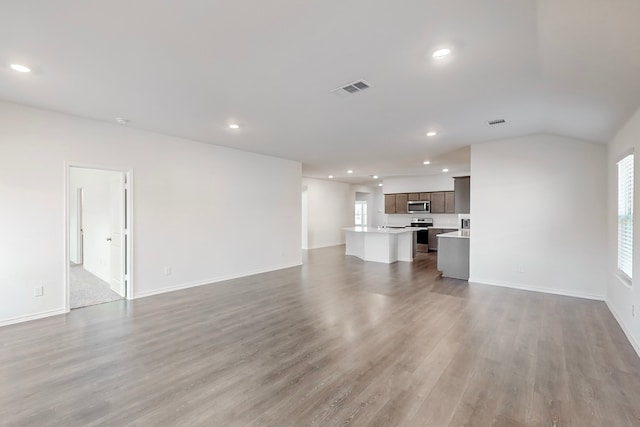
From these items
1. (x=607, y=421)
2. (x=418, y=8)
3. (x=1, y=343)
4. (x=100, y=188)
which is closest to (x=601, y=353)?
(x=607, y=421)

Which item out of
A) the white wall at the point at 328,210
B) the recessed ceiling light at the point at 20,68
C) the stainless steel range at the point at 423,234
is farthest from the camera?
the white wall at the point at 328,210

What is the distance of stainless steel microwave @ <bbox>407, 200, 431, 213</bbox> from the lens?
34.1 ft

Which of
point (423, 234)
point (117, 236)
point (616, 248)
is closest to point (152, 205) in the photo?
point (117, 236)

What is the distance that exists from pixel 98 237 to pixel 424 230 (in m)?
9.44

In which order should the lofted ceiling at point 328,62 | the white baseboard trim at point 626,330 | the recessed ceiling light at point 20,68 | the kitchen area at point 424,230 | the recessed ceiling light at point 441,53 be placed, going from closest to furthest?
the lofted ceiling at point 328,62, the recessed ceiling light at point 441,53, the recessed ceiling light at point 20,68, the white baseboard trim at point 626,330, the kitchen area at point 424,230

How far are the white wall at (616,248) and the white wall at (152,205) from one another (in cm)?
597

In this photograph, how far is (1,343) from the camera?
3.10 metres

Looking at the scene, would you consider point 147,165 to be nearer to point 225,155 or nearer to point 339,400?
point 225,155

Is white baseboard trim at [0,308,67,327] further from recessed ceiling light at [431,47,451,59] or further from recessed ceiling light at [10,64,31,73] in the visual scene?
recessed ceiling light at [431,47,451,59]

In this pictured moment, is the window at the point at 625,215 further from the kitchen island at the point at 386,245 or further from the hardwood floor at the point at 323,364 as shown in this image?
the kitchen island at the point at 386,245

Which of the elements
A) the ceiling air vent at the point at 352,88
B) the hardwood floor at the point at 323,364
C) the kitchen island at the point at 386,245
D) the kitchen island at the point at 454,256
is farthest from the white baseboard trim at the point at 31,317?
the kitchen island at the point at 454,256

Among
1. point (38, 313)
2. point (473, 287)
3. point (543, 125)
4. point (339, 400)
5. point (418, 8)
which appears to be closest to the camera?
point (418, 8)

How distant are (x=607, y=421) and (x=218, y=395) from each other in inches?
107

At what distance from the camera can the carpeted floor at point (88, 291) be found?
4.64m
